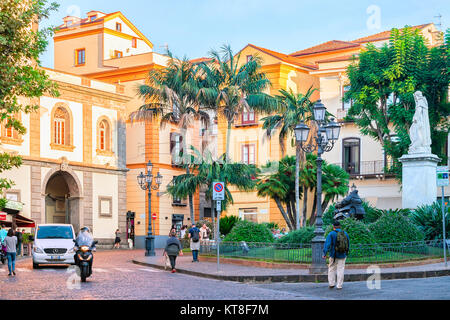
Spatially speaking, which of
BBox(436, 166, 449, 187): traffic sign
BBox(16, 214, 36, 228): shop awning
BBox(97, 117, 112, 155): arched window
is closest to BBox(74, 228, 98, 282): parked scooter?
BBox(436, 166, 449, 187): traffic sign

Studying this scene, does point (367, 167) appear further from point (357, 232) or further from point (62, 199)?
point (357, 232)

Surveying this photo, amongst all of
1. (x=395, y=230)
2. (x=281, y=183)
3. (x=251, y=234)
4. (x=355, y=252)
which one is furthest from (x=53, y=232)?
(x=281, y=183)

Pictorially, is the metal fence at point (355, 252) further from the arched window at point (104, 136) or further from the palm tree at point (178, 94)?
the arched window at point (104, 136)

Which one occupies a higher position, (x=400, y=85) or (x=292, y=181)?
(x=400, y=85)

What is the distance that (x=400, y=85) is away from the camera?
46.0m

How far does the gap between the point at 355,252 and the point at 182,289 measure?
744 cm

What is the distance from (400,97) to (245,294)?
97.9 ft

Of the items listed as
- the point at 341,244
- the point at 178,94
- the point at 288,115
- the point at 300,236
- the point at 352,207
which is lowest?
the point at 300,236

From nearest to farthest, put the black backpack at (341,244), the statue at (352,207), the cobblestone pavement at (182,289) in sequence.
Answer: the cobblestone pavement at (182,289)
the black backpack at (341,244)
the statue at (352,207)

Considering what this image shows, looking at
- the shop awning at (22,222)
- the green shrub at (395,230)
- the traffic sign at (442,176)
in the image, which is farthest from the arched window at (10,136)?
the traffic sign at (442,176)

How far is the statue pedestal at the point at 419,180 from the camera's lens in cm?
3169

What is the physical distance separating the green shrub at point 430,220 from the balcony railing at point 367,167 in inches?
847

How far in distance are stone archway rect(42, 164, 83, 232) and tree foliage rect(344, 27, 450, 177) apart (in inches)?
689

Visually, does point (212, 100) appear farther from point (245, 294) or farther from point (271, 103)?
point (245, 294)
